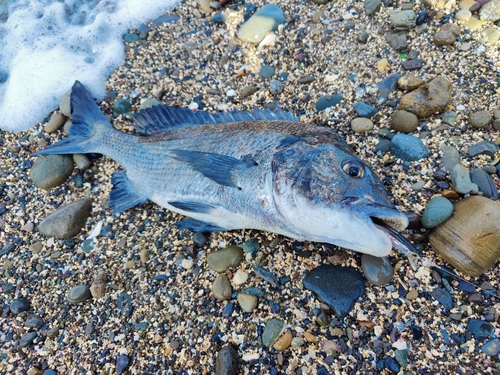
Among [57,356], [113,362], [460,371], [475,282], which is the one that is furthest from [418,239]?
[57,356]

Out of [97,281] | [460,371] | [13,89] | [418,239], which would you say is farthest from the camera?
[13,89]

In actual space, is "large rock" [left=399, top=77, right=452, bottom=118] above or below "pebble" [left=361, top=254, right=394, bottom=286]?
above

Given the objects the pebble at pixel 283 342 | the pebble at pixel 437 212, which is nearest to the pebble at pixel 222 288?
the pebble at pixel 283 342

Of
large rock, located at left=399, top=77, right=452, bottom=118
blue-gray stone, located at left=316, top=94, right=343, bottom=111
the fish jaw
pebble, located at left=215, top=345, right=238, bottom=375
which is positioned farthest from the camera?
blue-gray stone, located at left=316, top=94, right=343, bottom=111

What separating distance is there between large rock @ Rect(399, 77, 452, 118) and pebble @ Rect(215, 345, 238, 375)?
2576mm

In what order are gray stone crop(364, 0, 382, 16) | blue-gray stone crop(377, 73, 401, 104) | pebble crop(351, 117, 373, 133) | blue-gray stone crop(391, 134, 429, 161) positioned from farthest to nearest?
gray stone crop(364, 0, 382, 16) → blue-gray stone crop(377, 73, 401, 104) → pebble crop(351, 117, 373, 133) → blue-gray stone crop(391, 134, 429, 161)

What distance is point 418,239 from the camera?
2.59 meters

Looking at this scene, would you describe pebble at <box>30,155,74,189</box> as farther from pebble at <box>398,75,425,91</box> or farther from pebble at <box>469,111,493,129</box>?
pebble at <box>469,111,493,129</box>

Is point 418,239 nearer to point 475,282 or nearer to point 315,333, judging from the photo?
point 475,282

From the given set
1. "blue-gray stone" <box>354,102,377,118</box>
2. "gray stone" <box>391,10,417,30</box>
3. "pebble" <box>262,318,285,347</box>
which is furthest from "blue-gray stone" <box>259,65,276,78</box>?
"pebble" <box>262,318,285,347</box>

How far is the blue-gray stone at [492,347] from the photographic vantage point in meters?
2.15

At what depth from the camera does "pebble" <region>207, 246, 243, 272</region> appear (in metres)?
2.81

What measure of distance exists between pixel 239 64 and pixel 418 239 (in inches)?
110

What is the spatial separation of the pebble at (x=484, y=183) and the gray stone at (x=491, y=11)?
68.3 inches
